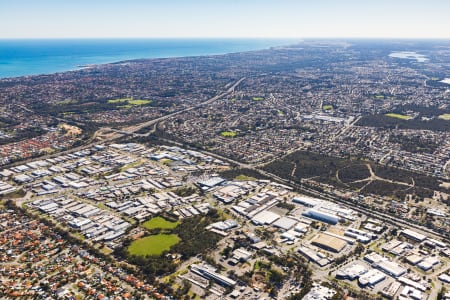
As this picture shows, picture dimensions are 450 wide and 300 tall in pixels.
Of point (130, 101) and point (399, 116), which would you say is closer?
point (399, 116)

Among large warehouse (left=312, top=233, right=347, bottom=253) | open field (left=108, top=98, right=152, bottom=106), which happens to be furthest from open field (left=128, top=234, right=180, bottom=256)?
open field (left=108, top=98, right=152, bottom=106)

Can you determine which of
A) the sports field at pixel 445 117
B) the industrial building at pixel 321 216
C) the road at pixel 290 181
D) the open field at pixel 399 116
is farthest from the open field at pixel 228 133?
the sports field at pixel 445 117

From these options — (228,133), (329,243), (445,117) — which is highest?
(228,133)

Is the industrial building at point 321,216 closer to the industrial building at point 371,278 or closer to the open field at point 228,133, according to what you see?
the industrial building at point 371,278

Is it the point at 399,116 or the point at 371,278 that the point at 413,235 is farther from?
the point at 399,116

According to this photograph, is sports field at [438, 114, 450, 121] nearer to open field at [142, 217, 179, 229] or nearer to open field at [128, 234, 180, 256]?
open field at [142, 217, 179, 229]

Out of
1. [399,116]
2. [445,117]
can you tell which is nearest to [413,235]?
[399,116]

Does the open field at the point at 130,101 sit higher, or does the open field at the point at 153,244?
the open field at the point at 130,101
